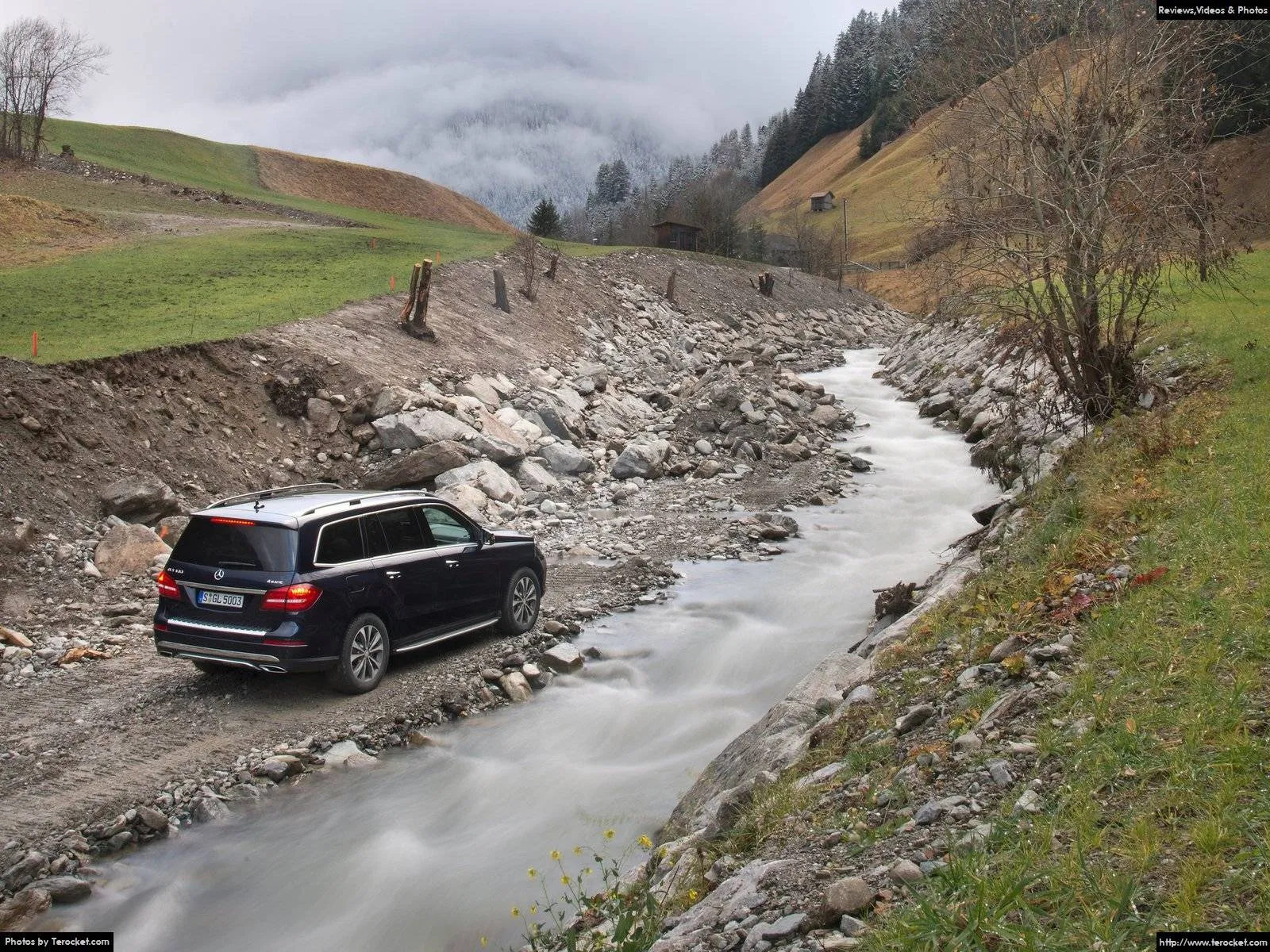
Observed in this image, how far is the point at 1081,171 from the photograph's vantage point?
1332 centimetres

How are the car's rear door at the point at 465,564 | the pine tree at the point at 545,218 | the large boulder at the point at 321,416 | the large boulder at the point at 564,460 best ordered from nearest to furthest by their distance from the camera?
the car's rear door at the point at 465,564 → the large boulder at the point at 321,416 → the large boulder at the point at 564,460 → the pine tree at the point at 545,218

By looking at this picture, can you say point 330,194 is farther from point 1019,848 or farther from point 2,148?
point 1019,848

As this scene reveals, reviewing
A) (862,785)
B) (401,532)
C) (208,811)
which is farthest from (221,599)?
(862,785)

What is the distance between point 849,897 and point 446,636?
6.85 meters

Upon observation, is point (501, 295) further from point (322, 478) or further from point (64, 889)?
point (64, 889)

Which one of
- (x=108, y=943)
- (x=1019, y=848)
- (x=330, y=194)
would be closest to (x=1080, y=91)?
(x=1019, y=848)

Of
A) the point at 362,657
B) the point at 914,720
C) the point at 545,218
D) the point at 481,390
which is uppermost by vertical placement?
the point at 545,218

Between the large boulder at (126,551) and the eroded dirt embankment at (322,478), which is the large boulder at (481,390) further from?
the large boulder at (126,551)

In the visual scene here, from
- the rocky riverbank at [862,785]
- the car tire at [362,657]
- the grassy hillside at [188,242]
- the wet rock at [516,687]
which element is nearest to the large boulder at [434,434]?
the grassy hillside at [188,242]

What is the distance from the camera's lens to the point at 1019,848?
4.30 metres

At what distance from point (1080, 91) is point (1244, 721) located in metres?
10.9

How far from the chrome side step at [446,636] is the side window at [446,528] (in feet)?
2.95

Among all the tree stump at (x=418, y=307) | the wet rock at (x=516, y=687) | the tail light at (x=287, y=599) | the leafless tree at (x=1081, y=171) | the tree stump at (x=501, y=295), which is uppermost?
the leafless tree at (x=1081, y=171)

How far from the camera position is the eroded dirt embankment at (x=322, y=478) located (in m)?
8.27
